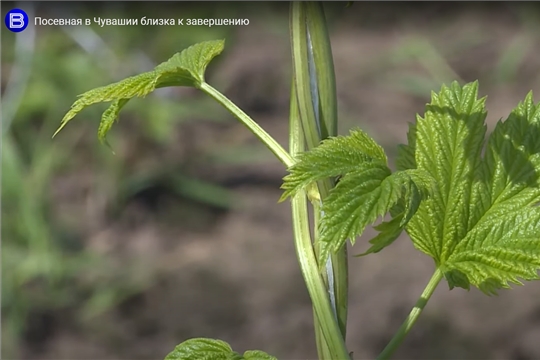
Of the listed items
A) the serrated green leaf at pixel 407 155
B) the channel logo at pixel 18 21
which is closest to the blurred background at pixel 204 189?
the channel logo at pixel 18 21

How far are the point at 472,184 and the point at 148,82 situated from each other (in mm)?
321

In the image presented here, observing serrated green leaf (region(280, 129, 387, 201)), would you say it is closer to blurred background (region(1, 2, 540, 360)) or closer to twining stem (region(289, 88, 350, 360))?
twining stem (region(289, 88, 350, 360))

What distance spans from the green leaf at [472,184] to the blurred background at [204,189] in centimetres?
178

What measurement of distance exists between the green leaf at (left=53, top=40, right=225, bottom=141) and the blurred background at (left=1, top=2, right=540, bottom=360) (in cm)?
178

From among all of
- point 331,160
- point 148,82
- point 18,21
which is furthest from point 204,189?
point 331,160

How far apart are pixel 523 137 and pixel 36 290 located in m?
2.30

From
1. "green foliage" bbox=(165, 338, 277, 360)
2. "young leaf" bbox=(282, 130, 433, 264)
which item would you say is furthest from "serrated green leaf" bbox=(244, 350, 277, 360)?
"young leaf" bbox=(282, 130, 433, 264)

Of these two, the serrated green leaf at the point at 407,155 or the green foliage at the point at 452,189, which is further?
the serrated green leaf at the point at 407,155

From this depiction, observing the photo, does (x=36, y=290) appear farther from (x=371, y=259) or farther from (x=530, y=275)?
(x=530, y=275)

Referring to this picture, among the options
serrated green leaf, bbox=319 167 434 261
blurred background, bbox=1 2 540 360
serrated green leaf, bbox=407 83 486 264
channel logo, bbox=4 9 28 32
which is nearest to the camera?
serrated green leaf, bbox=319 167 434 261

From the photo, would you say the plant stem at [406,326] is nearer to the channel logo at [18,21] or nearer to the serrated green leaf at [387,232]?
the serrated green leaf at [387,232]

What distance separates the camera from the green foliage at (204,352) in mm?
626

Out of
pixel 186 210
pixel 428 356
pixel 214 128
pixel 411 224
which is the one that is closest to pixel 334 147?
pixel 411 224

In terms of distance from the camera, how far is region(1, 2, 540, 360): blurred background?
2504 millimetres
